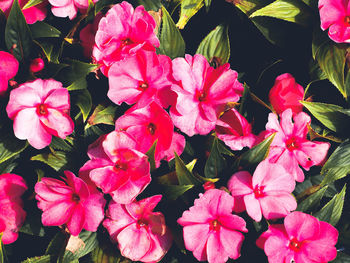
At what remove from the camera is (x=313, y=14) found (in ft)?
4.89

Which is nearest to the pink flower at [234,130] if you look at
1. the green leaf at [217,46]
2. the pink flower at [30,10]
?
the green leaf at [217,46]

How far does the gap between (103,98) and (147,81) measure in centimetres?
20

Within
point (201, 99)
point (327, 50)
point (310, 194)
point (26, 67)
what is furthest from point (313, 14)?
point (26, 67)

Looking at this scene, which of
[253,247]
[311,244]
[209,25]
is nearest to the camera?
[311,244]

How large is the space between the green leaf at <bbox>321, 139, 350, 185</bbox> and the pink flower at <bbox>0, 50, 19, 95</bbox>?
1046 mm

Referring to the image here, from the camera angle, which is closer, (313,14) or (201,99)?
(201,99)

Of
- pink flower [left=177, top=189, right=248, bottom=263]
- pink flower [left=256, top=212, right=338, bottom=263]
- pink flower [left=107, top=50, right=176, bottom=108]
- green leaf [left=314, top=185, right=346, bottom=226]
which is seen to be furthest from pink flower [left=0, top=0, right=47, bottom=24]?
green leaf [left=314, top=185, right=346, bottom=226]

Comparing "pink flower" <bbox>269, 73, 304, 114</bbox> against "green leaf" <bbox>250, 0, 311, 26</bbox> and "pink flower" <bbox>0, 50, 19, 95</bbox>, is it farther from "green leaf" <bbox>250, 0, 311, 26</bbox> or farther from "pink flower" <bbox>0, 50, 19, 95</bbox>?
"pink flower" <bbox>0, 50, 19, 95</bbox>

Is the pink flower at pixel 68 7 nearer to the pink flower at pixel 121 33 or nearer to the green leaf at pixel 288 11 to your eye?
the pink flower at pixel 121 33

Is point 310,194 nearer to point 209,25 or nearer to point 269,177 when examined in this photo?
point 269,177

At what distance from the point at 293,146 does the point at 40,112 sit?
0.82 meters

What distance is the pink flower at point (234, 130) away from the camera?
1.41 m

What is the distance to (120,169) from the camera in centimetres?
135

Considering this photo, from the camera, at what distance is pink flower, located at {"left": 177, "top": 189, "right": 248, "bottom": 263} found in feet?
4.28
